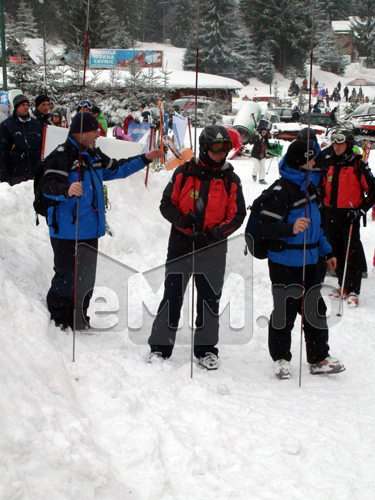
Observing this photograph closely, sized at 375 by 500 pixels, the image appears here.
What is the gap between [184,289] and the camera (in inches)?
168

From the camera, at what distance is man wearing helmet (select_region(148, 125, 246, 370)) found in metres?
3.99

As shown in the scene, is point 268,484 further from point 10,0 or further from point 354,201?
point 10,0

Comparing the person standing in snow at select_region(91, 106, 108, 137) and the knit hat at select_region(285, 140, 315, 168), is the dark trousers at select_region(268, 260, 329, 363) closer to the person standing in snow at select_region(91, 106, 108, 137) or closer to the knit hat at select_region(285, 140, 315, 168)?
the knit hat at select_region(285, 140, 315, 168)

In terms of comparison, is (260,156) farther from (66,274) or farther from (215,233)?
(66,274)

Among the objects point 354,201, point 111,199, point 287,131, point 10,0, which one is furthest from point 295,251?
point 10,0

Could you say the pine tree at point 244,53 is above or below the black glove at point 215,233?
above

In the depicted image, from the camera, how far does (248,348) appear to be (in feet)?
16.3

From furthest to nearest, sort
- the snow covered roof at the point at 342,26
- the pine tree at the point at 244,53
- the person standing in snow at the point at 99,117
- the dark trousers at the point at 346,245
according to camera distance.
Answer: the snow covered roof at the point at 342,26, the pine tree at the point at 244,53, the person standing in snow at the point at 99,117, the dark trousers at the point at 346,245

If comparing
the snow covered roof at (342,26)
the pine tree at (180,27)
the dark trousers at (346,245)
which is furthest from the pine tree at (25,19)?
the dark trousers at (346,245)

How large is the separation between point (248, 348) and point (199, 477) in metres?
2.26

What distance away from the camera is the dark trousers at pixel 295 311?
13.5 feet

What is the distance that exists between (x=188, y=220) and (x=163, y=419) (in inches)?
59.1

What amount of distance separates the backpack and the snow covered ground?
109 cm

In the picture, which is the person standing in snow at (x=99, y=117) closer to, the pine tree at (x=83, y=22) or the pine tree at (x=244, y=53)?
the pine tree at (x=83, y=22)
